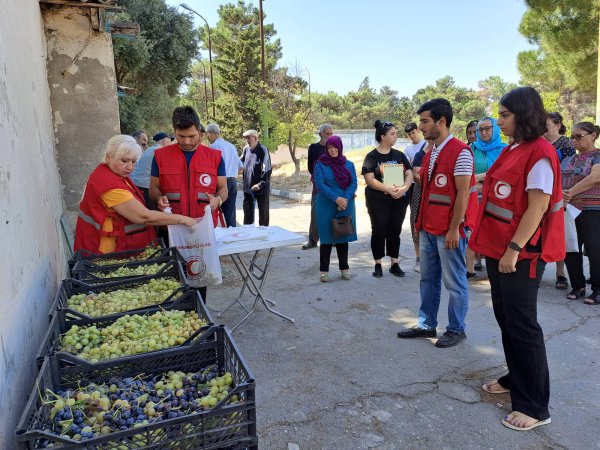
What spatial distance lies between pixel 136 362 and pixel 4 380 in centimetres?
45

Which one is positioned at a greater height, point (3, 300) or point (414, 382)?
point (3, 300)

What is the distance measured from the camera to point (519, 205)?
260 cm

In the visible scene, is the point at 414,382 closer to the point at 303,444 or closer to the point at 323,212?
the point at 303,444

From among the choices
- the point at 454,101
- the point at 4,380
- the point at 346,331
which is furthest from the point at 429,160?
the point at 454,101

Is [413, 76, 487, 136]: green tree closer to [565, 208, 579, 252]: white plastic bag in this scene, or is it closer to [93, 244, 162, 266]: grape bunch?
[565, 208, 579, 252]: white plastic bag

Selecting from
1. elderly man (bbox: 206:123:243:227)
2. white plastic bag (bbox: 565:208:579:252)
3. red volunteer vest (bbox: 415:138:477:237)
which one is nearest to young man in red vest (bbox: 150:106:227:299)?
red volunteer vest (bbox: 415:138:477:237)

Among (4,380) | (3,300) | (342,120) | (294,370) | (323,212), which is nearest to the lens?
(4,380)

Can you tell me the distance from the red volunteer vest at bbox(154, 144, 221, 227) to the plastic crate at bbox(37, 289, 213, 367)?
133 cm

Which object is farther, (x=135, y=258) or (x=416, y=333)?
(x=416, y=333)

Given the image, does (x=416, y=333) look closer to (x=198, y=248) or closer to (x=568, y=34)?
(x=198, y=248)

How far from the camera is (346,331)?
416 centimetres

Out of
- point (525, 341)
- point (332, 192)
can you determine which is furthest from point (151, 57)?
point (525, 341)

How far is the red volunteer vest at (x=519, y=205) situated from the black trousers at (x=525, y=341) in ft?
0.32

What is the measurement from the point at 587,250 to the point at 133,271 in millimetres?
4493
